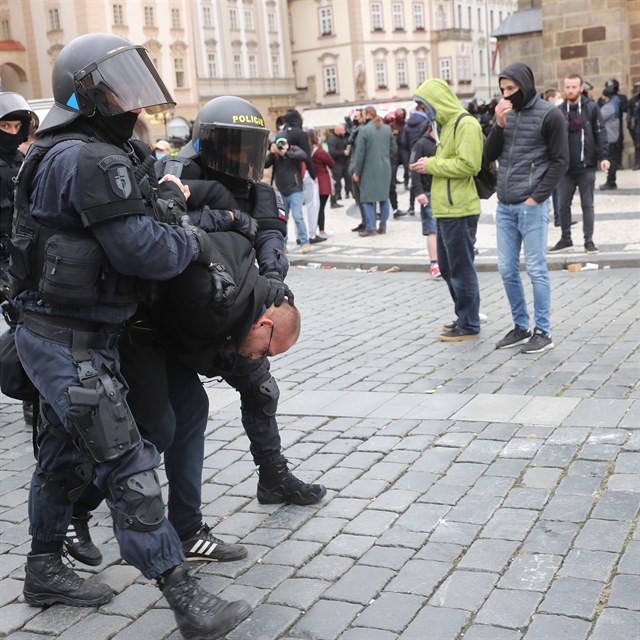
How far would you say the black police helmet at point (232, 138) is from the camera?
159 inches

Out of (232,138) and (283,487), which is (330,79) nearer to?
(283,487)

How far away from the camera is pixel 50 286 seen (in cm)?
322

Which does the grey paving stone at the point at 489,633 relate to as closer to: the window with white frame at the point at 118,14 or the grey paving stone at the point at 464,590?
the grey paving stone at the point at 464,590

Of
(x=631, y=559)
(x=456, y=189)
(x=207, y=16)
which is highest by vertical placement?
(x=207, y=16)

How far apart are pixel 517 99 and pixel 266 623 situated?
488cm

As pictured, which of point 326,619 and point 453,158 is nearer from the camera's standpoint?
point 326,619

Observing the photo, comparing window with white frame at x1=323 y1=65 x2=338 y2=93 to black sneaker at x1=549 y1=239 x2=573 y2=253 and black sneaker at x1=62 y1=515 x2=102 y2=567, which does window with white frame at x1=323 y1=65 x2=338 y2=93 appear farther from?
black sneaker at x1=62 y1=515 x2=102 y2=567

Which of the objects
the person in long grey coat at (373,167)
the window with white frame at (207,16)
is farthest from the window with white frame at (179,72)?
the person in long grey coat at (373,167)

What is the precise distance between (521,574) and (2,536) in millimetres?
2281

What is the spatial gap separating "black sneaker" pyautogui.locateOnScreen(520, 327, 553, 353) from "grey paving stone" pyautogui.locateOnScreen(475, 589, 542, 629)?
12.7ft

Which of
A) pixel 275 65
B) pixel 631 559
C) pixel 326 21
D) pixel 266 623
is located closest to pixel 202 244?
pixel 266 623

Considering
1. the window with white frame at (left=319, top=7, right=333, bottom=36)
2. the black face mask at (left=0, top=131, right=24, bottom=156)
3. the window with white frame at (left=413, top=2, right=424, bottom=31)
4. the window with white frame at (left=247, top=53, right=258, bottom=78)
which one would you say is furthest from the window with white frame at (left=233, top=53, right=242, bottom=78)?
the black face mask at (left=0, top=131, right=24, bottom=156)

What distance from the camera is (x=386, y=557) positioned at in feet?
13.1

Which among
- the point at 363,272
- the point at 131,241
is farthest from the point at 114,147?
the point at 363,272
